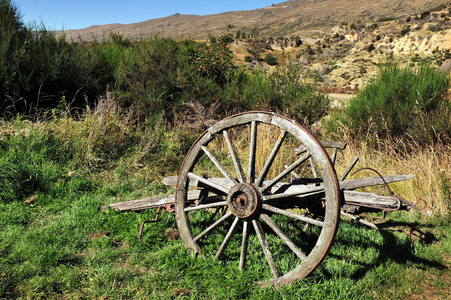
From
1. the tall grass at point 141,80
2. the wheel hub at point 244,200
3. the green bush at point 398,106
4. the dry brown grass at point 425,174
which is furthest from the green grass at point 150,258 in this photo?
the tall grass at point 141,80

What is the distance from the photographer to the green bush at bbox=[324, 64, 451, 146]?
19.8 feet

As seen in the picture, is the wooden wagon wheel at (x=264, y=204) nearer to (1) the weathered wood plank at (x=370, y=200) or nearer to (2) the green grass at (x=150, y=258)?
(2) the green grass at (x=150, y=258)

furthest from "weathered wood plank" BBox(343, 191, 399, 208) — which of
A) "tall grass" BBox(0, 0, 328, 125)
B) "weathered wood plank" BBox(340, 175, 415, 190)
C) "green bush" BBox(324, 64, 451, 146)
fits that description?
"tall grass" BBox(0, 0, 328, 125)

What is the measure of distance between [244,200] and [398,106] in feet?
18.3

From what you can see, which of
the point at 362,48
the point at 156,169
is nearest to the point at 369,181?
the point at 156,169

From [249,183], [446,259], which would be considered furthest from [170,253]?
[446,259]

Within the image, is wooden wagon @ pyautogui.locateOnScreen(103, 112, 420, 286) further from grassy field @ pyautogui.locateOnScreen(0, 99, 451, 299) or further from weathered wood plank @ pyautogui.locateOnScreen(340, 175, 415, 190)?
grassy field @ pyautogui.locateOnScreen(0, 99, 451, 299)

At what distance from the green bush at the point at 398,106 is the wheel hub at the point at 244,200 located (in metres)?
4.28

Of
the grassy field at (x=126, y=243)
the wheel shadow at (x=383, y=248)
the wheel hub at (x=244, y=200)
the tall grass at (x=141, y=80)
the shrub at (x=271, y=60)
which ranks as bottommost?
the wheel shadow at (x=383, y=248)

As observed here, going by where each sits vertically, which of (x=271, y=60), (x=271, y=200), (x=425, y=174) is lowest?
(x=425, y=174)

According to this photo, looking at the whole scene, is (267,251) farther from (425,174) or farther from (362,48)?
(362,48)

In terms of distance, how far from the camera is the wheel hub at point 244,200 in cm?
246

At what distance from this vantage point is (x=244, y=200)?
2520 mm

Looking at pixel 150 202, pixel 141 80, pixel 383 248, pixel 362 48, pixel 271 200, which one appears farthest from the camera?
pixel 362 48
